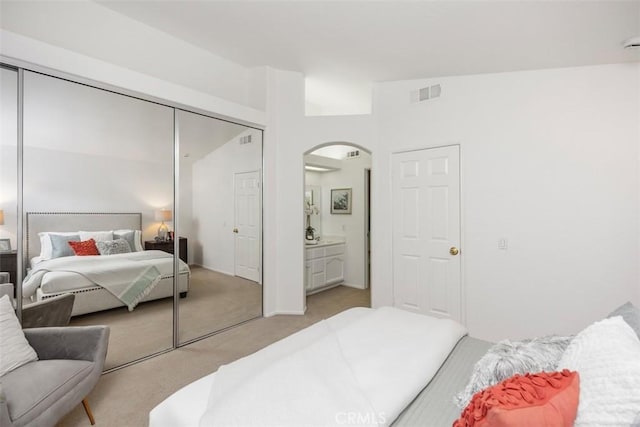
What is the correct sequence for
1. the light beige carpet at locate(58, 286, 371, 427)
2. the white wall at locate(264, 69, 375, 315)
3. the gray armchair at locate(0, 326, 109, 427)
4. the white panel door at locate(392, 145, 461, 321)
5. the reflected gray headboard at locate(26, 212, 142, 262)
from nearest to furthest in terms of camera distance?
the gray armchair at locate(0, 326, 109, 427) < the light beige carpet at locate(58, 286, 371, 427) < the reflected gray headboard at locate(26, 212, 142, 262) < the white panel door at locate(392, 145, 461, 321) < the white wall at locate(264, 69, 375, 315)

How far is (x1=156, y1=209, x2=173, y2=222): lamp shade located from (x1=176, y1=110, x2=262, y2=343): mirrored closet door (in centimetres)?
12

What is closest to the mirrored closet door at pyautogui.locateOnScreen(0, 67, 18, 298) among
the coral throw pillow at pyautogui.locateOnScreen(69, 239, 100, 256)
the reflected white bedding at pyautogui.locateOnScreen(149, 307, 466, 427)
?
the coral throw pillow at pyautogui.locateOnScreen(69, 239, 100, 256)

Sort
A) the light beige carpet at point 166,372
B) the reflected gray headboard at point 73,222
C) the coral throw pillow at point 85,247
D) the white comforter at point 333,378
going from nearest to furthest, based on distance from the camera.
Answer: the white comforter at point 333,378
the light beige carpet at point 166,372
the reflected gray headboard at point 73,222
the coral throw pillow at point 85,247

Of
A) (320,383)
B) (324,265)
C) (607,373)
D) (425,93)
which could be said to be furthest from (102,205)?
(425,93)

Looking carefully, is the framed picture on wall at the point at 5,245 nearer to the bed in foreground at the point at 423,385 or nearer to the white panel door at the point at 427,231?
the bed in foreground at the point at 423,385

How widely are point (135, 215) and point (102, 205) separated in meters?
0.26

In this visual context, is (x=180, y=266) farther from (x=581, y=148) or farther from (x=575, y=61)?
(x=575, y=61)

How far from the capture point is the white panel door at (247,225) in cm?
347

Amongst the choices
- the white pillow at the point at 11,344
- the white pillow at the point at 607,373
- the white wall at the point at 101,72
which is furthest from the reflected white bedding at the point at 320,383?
the white wall at the point at 101,72

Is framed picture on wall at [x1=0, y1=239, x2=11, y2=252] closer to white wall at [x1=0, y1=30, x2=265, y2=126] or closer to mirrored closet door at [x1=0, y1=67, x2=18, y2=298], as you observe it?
mirrored closet door at [x1=0, y1=67, x2=18, y2=298]

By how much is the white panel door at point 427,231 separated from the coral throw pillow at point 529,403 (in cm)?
234

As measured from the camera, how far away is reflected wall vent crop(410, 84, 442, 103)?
10.8ft

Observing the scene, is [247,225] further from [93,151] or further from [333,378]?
[333,378]

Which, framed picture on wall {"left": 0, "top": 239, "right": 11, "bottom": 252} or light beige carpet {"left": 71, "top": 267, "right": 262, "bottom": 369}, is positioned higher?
framed picture on wall {"left": 0, "top": 239, "right": 11, "bottom": 252}
